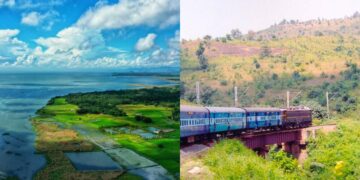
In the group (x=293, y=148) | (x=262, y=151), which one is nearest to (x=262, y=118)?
(x=262, y=151)

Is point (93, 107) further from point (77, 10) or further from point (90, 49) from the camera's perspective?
point (77, 10)

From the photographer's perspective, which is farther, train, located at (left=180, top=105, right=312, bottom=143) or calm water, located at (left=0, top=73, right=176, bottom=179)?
train, located at (left=180, top=105, right=312, bottom=143)

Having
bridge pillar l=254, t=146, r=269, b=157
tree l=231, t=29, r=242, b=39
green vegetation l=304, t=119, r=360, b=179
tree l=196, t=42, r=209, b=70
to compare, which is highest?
tree l=231, t=29, r=242, b=39

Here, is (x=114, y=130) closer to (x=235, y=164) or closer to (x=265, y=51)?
(x=235, y=164)

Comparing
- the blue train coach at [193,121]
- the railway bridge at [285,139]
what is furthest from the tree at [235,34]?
the blue train coach at [193,121]

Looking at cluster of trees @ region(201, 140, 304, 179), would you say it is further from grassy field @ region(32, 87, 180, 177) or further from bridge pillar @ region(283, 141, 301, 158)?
grassy field @ region(32, 87, 180, 177)

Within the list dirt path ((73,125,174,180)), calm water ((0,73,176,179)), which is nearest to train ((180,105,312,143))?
dirt path ((73,125,174,180))

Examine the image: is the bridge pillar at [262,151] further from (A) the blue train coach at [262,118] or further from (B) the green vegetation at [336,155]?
(B) the green vegetation at [336,155]
